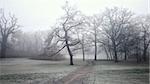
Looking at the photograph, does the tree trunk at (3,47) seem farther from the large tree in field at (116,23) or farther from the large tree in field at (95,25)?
the large tree in field at (116,23)

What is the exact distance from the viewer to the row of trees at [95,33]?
13484mm

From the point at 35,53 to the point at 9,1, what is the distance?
1066cm

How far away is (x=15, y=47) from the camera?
16141mm

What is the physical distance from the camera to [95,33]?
1903cm

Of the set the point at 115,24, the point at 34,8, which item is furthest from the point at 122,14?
the point at 34,8

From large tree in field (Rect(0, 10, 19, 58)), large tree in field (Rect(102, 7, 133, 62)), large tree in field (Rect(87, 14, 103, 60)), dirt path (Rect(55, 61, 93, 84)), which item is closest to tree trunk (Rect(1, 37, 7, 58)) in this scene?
large tree in field (Rect(0, 10, 19, 58))

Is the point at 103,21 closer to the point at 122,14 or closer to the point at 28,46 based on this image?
the point at 122,14

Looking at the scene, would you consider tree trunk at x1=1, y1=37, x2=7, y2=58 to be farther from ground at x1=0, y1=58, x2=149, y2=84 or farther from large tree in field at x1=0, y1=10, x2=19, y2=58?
ground at x1=0, y1=58, x2=149, y2=84

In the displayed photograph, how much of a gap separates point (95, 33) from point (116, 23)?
3407mm

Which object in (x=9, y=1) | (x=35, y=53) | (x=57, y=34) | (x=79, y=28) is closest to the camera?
(x=9, y=1)

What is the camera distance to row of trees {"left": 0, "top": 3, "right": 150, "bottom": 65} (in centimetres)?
1348

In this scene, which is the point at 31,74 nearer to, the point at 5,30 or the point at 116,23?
the point at 5,30

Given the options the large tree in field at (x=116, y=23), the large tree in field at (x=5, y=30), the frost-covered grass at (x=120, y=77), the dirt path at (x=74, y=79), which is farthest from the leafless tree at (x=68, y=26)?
the dirt path at (x=74, y=79)

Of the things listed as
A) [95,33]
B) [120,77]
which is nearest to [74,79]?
[120,77]
